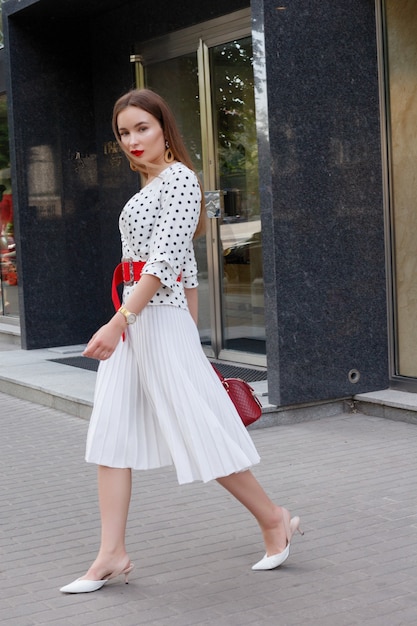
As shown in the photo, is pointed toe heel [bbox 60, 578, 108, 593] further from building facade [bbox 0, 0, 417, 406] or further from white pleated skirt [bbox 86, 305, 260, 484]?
building facade [bbox 0, 0, 417, 406]

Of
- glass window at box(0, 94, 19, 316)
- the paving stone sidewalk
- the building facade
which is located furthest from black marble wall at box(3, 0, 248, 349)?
the paving stone sidewalk

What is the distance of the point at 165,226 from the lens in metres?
3.85

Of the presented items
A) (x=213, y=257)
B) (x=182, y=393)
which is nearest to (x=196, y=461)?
(x=182, y=393)

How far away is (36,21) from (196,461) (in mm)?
7900

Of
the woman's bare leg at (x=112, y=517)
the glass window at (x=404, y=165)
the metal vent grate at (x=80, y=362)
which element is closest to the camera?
the woman's bare leg at (x=112, y=517)

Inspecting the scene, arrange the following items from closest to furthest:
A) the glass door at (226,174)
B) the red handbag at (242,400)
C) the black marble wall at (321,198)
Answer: the red handbag at (242,400), the black marble wall at (321,198), the glass door at (226,174)

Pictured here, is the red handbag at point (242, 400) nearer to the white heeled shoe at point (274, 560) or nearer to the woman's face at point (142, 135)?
the white heeled shoe at point (274, 560)

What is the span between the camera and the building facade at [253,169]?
6859mm

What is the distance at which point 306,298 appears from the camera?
6.95 meters

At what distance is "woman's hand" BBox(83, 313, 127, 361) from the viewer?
3682mm

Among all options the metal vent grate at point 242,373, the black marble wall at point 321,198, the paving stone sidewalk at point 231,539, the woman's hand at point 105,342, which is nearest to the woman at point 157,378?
the woman's hand at point 105,342

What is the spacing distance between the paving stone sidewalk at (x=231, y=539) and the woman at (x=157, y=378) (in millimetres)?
243

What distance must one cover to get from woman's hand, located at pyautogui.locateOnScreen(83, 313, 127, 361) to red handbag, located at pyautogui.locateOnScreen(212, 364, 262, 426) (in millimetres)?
551

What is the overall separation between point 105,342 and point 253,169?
533cm
